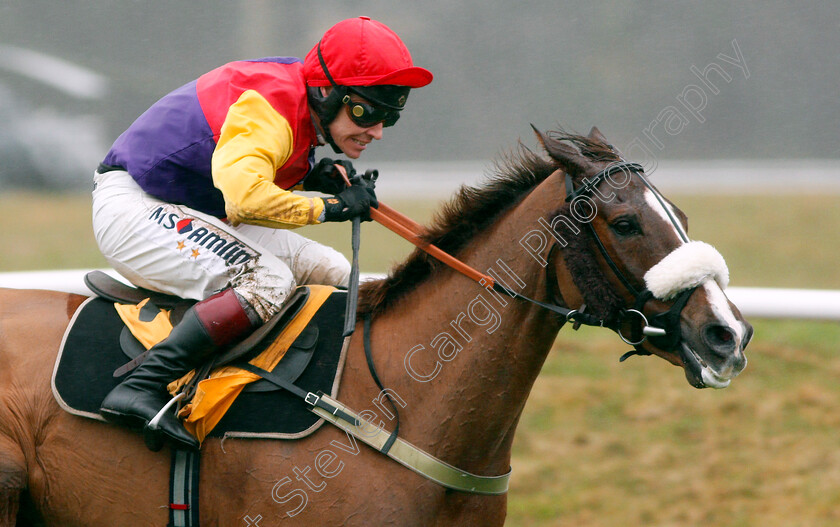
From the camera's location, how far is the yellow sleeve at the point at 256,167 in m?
2.64

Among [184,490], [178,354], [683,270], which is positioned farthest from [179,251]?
[683,270]

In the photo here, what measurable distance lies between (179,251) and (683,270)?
65.0 inches

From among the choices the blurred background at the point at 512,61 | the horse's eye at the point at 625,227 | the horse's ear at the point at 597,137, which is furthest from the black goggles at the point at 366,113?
the blurred background at the point at 512,61

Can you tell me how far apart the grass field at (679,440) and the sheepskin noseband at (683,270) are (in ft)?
9.06

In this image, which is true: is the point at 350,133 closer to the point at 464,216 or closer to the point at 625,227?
the point at 464,216

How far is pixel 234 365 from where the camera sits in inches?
111

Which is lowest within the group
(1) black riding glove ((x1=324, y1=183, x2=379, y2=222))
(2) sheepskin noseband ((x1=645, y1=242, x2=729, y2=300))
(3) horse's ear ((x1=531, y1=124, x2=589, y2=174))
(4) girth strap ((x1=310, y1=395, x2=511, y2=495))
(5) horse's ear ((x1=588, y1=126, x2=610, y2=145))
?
(4) girth strap ((x1=310, y1=395, x2=511, y2=495))

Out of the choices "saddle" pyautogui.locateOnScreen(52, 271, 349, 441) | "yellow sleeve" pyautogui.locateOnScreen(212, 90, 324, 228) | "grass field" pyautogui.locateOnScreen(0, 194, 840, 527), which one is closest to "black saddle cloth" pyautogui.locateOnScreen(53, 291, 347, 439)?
"saddle" pyautogui.locateOnScreen(52, 271, 349, 441)

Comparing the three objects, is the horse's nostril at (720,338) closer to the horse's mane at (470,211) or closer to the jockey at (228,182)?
the horse's mane at (470,211)

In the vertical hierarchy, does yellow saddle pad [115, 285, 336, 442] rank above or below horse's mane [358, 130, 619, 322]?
below

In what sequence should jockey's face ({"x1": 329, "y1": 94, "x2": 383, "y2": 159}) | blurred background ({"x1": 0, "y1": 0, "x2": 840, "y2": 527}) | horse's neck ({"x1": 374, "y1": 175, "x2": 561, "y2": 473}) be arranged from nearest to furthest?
horse's neck ({"x1": 374, "y1": 175, "x2": 561, "y2": 473}), jockey's face ({"x1": 329, "y1": 94, "x2": 383, "y2": 159}), blurred background ({"x1": 0, "y1": 0, "x2": 840, "y2": 527})

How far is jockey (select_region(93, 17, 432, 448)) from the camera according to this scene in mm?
2725

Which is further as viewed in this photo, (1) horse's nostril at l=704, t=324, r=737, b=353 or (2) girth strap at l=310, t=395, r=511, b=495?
(2) girth strap at l=310, t=395, r=511, b=495

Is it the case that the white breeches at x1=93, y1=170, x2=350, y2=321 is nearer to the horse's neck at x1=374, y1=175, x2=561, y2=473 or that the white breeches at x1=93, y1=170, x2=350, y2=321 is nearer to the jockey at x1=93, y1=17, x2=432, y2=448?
the jockey at x1=93, y1=17, x2=432, y2=448
